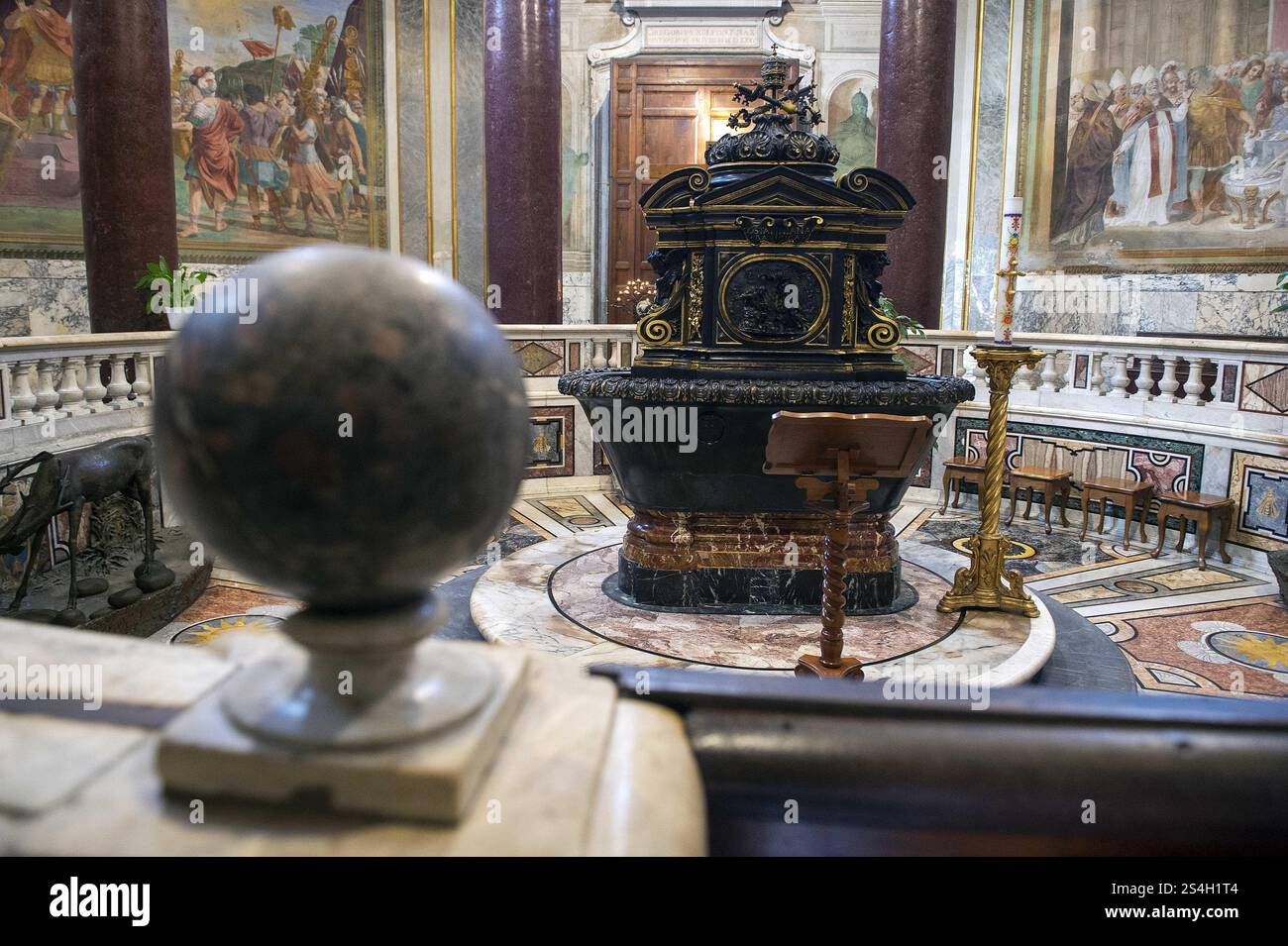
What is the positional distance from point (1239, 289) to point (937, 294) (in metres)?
2.90

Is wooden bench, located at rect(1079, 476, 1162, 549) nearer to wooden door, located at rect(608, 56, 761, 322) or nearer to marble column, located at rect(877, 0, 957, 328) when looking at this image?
marble column, located at rect(877, 0, 957, 328)

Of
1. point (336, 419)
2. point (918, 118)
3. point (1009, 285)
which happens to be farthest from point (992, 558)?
point (918, 118)

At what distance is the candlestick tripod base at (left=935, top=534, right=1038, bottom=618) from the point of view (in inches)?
218

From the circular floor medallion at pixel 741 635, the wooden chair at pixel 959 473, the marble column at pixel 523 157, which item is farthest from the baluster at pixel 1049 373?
the marble column at pixel 523 157

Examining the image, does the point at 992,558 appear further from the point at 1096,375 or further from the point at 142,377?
the point at 142,377

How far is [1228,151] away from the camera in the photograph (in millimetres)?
9570

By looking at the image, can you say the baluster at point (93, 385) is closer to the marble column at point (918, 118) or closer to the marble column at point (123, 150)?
the marble column at point (123, 150)

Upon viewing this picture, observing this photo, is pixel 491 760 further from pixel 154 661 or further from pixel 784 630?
pixel 784 630

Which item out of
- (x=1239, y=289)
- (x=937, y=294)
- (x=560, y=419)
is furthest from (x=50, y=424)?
(x=1239, y=289)

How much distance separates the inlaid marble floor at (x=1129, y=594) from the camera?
5359 millimetres

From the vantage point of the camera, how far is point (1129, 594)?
6.71 metres

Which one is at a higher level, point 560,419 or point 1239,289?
point 1239,289

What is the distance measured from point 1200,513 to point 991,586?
3.05m

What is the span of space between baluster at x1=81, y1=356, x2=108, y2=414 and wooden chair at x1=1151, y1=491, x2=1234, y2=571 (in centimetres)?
823
